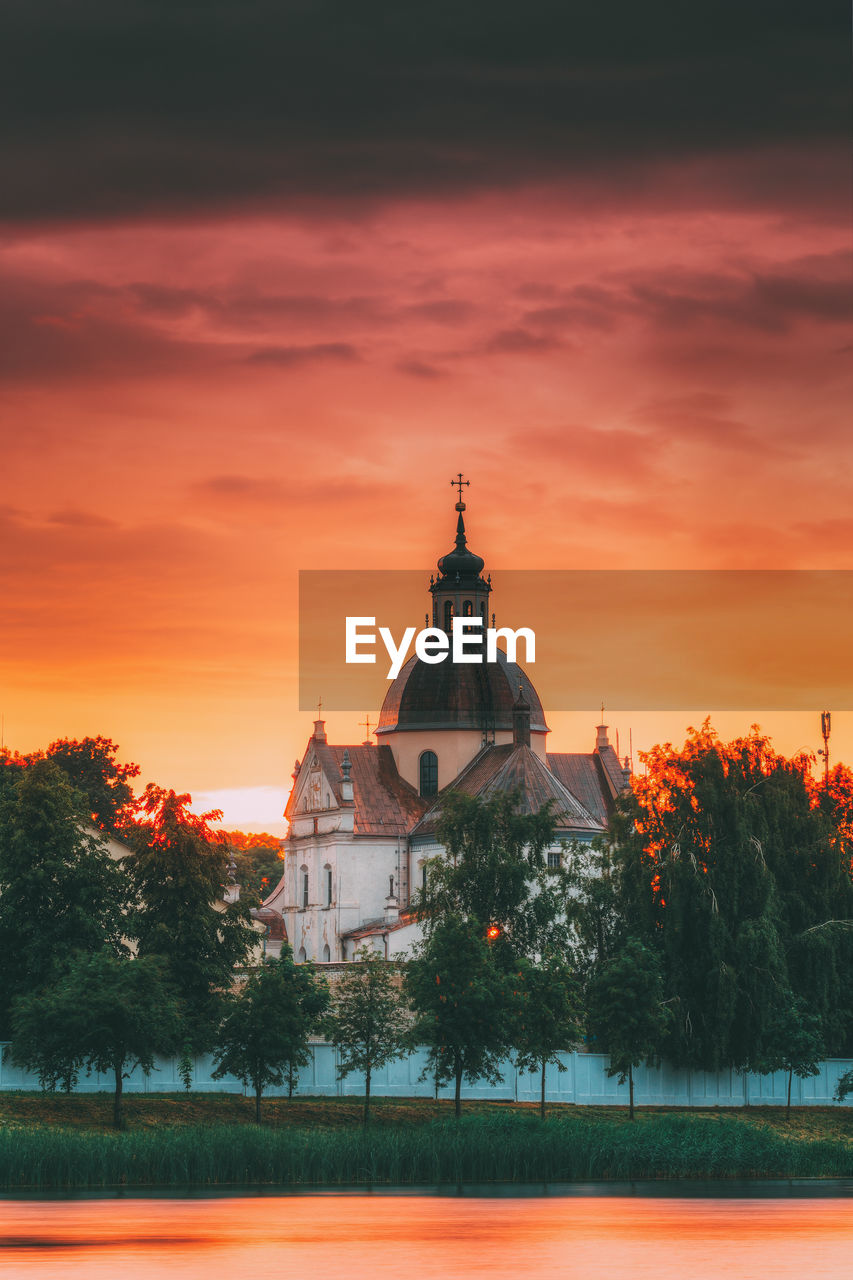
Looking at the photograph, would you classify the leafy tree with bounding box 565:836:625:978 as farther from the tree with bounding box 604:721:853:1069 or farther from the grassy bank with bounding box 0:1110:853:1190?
the grassy bank with bounding box 0:1110:853:1190

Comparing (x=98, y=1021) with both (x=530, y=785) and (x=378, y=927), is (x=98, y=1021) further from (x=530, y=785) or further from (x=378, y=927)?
(x=378, y=927)

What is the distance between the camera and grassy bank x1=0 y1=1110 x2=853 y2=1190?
47094 mm

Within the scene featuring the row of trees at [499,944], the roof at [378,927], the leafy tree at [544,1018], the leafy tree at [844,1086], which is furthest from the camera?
the roof at [378,927]

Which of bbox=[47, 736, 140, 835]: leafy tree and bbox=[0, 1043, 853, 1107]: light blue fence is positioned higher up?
bbox=[47, 736, 140, 835]: leafy tree

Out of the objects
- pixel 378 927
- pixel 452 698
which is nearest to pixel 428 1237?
pixel 378 927

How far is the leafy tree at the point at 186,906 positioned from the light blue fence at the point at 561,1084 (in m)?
2.53

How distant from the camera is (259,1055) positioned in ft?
201

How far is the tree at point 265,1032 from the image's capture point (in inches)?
2409

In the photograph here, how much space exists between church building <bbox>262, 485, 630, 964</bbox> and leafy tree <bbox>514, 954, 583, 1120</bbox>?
36.6m

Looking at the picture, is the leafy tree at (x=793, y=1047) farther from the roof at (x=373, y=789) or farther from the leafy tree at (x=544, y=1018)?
the roof at (x=373, y=789)

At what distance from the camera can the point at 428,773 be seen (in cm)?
11262

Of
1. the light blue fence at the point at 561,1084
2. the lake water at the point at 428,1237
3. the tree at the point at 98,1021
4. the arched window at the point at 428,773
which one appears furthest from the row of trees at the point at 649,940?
the arched window at the point at 428,773

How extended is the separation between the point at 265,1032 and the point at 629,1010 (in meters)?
12.5

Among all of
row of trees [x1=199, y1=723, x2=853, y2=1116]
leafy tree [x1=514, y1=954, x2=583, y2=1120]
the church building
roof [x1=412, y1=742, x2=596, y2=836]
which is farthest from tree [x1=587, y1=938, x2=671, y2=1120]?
the church building
